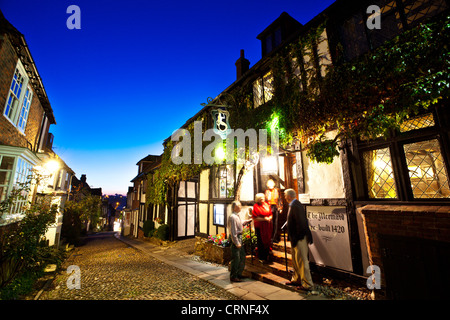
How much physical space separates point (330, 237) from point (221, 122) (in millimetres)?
6246

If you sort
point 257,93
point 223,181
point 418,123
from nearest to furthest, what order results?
1. point 418,123
2. point 257,93
3. point 223,181

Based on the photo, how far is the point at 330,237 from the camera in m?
5.12

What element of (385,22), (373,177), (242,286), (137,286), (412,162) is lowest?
(137,286)

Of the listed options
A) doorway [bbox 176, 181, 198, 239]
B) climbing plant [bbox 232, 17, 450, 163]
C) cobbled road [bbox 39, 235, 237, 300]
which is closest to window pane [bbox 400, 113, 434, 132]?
climbing plant [bbox 232, 17, 450, 163]

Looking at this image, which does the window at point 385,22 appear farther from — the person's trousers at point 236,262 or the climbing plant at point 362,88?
the person's trousers at point 236,262

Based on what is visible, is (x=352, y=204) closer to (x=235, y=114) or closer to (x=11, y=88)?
(x=235, y=114)

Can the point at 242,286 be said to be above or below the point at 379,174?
below

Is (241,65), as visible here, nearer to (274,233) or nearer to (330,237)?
(274,233)

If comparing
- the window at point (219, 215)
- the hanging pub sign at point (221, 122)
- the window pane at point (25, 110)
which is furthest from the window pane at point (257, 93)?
the window pane at point (25, 110)

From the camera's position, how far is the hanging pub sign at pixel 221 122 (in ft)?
29.2

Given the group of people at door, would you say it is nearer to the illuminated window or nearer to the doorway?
the illuminated window

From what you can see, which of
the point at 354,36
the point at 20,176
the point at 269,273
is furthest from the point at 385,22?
the point at 20,176

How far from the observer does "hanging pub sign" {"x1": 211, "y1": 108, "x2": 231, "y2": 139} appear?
8.89m

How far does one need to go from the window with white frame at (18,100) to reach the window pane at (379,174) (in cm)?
1159
